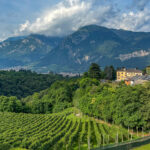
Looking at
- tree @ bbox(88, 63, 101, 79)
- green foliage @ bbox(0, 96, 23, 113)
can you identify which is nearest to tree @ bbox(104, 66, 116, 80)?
tree @ bbox(88, 63, 101, 79)

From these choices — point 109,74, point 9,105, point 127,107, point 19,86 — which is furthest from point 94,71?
point 19,86

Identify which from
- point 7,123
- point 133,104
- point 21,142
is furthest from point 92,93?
point 21,142

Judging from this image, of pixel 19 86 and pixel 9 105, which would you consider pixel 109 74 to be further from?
pixel 19 86

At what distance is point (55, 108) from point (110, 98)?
43.3 meters

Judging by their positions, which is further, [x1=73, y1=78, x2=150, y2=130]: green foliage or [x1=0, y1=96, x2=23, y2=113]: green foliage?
[x1=0, y1=96, x2=23, y2=113]: green foliage

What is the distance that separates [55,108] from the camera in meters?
97.8

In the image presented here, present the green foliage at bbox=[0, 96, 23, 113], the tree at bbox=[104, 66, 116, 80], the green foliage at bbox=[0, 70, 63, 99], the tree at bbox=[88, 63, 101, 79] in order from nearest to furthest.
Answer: the green foliage at bbox=[0, 96, 23, 113] < the tree at bbox=[88, 63, 101, 79] < the tree at bbox=[104, 66, 116, 80] < the green foliage at bbox=[0, 70, 63, 99]

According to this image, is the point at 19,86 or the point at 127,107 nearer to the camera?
the point at 127,107

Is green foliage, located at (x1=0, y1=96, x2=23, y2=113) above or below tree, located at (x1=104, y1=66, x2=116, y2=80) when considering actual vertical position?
below

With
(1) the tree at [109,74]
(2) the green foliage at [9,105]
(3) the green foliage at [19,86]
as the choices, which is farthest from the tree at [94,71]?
(3) the green foliage at [19,86]

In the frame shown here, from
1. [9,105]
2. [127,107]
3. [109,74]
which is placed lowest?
[9,105]

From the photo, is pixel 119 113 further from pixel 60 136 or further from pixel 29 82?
pixel 29 82

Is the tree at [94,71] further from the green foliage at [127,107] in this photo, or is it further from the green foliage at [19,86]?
the green foliage at [19,86]

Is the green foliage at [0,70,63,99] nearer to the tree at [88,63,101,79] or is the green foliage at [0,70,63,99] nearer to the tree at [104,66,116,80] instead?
the tree at [88,63,101,79]
